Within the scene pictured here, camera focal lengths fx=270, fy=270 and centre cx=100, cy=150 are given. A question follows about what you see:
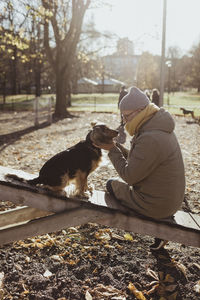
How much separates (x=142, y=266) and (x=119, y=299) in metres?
0.60

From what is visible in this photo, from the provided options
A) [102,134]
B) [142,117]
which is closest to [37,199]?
[102,134]

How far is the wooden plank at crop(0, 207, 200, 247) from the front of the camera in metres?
2.60

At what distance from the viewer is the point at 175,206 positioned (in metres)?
2.67

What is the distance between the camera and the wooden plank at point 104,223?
2.60 meters

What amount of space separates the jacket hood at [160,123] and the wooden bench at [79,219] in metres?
0.88

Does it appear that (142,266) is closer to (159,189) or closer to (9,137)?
(159,189)

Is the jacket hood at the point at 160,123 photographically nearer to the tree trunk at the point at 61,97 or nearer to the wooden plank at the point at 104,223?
the wooden plank at the point at 104,223

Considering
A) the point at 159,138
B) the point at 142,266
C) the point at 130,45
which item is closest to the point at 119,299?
the point at 142,266

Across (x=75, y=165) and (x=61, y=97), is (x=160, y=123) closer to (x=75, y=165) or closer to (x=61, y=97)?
(x=75, y=165)

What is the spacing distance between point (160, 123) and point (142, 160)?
1.22 ft

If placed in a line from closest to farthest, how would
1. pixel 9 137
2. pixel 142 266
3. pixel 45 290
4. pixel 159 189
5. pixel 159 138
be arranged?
pixel 159 138
pixel 159 189
pixel 45 290
pixel 142 266
pixel 9 137

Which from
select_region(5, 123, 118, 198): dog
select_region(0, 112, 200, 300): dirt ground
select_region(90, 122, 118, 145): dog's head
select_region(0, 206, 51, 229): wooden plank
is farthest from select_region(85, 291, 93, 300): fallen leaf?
select_region(90, 122, 118, 145): dog's head

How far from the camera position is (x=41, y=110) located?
50.0ft

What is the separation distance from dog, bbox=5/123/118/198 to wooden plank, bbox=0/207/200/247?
381 millimetres
